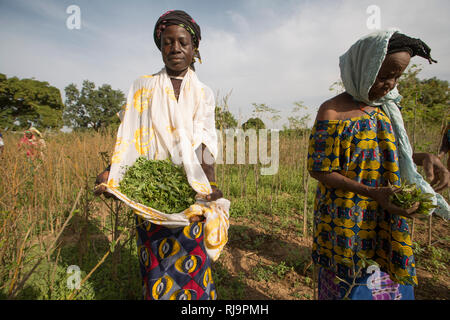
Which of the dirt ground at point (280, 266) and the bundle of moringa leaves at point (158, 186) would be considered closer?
the bundle of moringa leaves at point (158, 186)

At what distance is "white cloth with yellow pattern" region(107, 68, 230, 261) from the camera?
1.13m

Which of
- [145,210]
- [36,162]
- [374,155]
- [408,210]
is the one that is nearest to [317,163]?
[374,155]

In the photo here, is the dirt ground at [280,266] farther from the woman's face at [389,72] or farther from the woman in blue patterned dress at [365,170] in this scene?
the woman's face at [389,72]

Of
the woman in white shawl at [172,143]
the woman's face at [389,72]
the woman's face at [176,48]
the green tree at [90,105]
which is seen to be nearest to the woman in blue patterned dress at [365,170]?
the woman's face at [389,72]

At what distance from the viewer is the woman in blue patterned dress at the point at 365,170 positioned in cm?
104

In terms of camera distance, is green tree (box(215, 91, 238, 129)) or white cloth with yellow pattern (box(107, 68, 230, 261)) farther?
green tree (box(215, 91, 238, 129))

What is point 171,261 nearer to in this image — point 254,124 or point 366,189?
point 366,189

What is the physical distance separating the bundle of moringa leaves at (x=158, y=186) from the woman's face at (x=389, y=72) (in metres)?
1.14

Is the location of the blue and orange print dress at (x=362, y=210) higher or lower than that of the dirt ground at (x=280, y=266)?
higher

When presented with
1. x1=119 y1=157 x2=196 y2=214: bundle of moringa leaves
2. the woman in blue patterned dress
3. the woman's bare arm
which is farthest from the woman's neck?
the woman's bare arm

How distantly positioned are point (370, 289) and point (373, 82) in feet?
3.91

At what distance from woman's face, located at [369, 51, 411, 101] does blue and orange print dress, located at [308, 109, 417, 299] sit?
0.12 meters

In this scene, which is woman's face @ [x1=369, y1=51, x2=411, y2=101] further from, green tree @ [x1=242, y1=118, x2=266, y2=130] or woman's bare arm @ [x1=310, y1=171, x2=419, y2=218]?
green tree @ [x1=242, y1=118, x2=266, y2=130]

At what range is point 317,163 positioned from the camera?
1.17 meters
